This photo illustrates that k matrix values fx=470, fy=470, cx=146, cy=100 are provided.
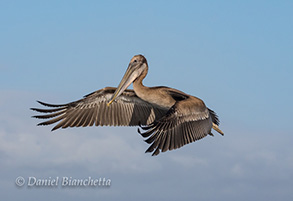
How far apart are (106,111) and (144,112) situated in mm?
1211

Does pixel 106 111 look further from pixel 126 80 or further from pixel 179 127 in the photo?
pixel 179 127

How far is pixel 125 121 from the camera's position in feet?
49.1

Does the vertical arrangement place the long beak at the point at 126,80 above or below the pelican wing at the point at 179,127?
above

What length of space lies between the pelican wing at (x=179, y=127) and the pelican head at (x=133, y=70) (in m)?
1.76

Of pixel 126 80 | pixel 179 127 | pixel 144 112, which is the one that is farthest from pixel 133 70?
pixel 179 127

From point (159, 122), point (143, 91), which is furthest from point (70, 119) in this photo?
point (159, 122)

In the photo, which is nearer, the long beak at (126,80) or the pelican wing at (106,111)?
the long beak at (126,80)

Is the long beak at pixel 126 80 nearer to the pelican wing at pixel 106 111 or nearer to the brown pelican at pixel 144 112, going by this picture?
the brown pelican at pixel 144 112

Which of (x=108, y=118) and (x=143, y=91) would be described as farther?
(x=108, y=118)

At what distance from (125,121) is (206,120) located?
2890 millimetres

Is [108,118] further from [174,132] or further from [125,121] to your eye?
[174,132]

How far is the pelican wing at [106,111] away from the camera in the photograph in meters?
14.7

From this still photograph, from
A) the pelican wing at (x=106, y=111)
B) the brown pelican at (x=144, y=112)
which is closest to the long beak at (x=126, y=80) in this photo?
the brown pelican at (x=144, y=112)

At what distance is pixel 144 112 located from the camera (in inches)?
585
